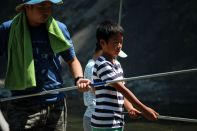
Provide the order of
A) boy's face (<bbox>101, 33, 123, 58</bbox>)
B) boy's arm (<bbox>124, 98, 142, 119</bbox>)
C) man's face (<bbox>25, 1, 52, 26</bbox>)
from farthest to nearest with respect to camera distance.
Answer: boy's arm (<bbox>124, 98, 142, 119</bbox>), boy's face (<bbox>101, 33, 123, 58</bbox>), man's face (<bbox>25, 1, 52, 26</bbox>)

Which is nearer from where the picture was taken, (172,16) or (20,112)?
(20,112)

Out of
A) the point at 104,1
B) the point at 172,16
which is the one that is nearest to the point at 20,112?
the point at 172,16

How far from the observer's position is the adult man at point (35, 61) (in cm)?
384

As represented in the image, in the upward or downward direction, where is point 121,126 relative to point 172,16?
downward

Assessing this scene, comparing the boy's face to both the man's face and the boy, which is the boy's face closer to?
the boy

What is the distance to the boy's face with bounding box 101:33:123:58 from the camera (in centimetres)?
394

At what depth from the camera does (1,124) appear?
207cm

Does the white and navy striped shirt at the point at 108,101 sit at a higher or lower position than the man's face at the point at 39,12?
lower

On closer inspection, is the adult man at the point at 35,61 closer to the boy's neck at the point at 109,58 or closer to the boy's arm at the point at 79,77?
the boy's arm at the point at 79,77

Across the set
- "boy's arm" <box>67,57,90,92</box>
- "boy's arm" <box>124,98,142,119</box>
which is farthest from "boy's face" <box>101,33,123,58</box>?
"boy's arm" <box>124,98,142,119</box>

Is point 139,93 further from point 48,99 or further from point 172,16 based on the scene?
point 48,99

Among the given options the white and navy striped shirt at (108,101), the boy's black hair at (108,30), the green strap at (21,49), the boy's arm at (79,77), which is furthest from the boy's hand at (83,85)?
the boy's black hair at (108,30)

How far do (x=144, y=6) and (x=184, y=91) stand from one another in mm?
4213

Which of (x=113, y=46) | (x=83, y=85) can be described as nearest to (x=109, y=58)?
(x=113, y=46)
